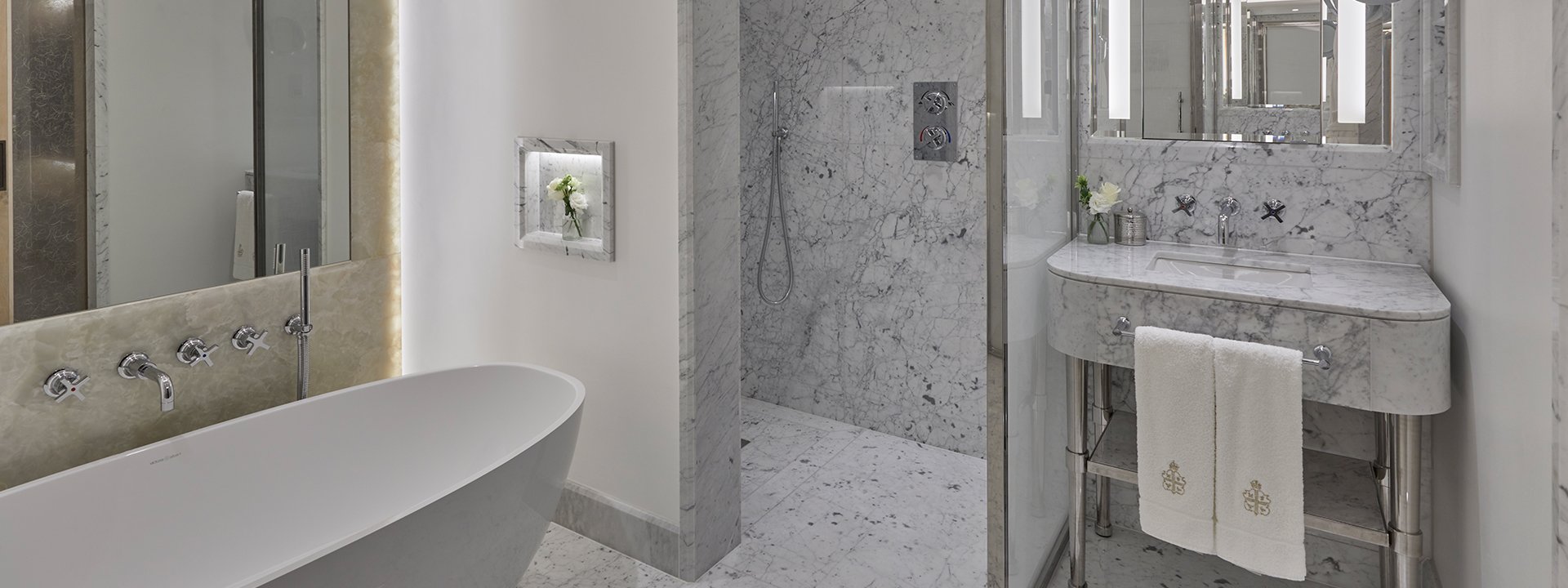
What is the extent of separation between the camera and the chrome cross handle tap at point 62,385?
2066mm

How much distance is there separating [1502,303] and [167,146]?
10.6 feet

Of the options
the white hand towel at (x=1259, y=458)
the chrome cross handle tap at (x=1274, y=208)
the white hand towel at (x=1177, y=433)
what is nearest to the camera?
the white hand towel at (x=1259, y=458)

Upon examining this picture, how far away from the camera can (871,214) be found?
348 cm

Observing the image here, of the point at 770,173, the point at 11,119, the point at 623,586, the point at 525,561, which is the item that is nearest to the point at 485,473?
the point at 525,561

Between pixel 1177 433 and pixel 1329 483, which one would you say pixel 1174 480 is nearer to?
pixel 1177 433

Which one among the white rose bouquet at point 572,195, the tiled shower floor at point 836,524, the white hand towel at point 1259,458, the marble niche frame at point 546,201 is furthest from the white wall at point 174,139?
the white hand towel at point 1259,458

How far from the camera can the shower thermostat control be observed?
10.5 feet

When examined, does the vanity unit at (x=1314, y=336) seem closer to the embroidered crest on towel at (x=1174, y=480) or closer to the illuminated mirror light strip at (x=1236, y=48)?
the embroidered crest on towel at (x=1174, y=480)

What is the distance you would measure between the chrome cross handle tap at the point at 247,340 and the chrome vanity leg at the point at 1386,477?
3069mm

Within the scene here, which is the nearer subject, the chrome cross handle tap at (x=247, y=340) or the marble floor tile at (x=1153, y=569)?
the marble floor tile at (x=1153, y=569)

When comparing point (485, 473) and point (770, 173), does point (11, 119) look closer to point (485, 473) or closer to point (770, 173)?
point (485, 473)

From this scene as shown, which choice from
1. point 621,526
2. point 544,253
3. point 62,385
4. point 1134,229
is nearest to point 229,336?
point 62,385

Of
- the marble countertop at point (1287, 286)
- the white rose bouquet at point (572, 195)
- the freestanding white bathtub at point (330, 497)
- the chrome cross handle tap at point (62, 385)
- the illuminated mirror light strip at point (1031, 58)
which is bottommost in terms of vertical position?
the freestanding white bathtub at point (330, 497)

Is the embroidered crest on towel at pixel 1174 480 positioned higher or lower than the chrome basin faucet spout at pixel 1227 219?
lower
